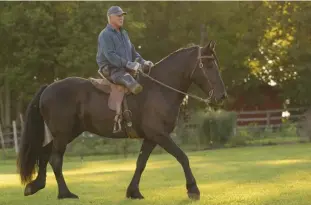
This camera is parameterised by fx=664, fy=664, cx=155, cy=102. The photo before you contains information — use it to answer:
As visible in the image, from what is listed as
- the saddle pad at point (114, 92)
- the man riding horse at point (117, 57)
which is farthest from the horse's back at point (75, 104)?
the man riding horse at point (117, 57)

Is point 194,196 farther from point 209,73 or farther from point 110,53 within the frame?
point 110,53

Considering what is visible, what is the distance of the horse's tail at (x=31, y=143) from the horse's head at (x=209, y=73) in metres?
3.02

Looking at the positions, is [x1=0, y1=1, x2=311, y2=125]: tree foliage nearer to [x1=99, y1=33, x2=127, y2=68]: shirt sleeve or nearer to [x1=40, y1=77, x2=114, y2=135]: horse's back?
[x1=40, y1=77, x2=114, y2=135]: horse's back

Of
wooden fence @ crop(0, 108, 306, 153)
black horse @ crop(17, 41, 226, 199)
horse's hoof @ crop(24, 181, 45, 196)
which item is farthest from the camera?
wooden fence @ crop(0, 108, 306, 153)

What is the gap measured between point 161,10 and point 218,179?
112 ft

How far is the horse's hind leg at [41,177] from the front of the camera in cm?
1162

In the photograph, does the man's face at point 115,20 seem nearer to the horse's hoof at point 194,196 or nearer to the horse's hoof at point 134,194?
the horse's hoof at point 134,194

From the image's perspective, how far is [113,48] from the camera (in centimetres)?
1077

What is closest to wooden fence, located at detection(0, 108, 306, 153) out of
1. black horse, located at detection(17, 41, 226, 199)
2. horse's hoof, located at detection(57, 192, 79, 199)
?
black horse, located at detection(17, 41, 226, 199)

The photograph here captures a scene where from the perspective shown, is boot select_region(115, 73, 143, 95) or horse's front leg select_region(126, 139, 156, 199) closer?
boot select_region(115, 73, 143, 95)

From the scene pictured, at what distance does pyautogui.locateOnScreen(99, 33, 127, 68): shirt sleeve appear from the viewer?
10688mm

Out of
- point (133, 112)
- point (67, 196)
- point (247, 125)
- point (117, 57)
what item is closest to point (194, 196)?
point (133, 112)

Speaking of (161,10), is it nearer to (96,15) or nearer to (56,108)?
(96,15)

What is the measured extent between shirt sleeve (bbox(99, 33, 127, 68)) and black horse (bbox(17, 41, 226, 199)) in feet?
1.57
